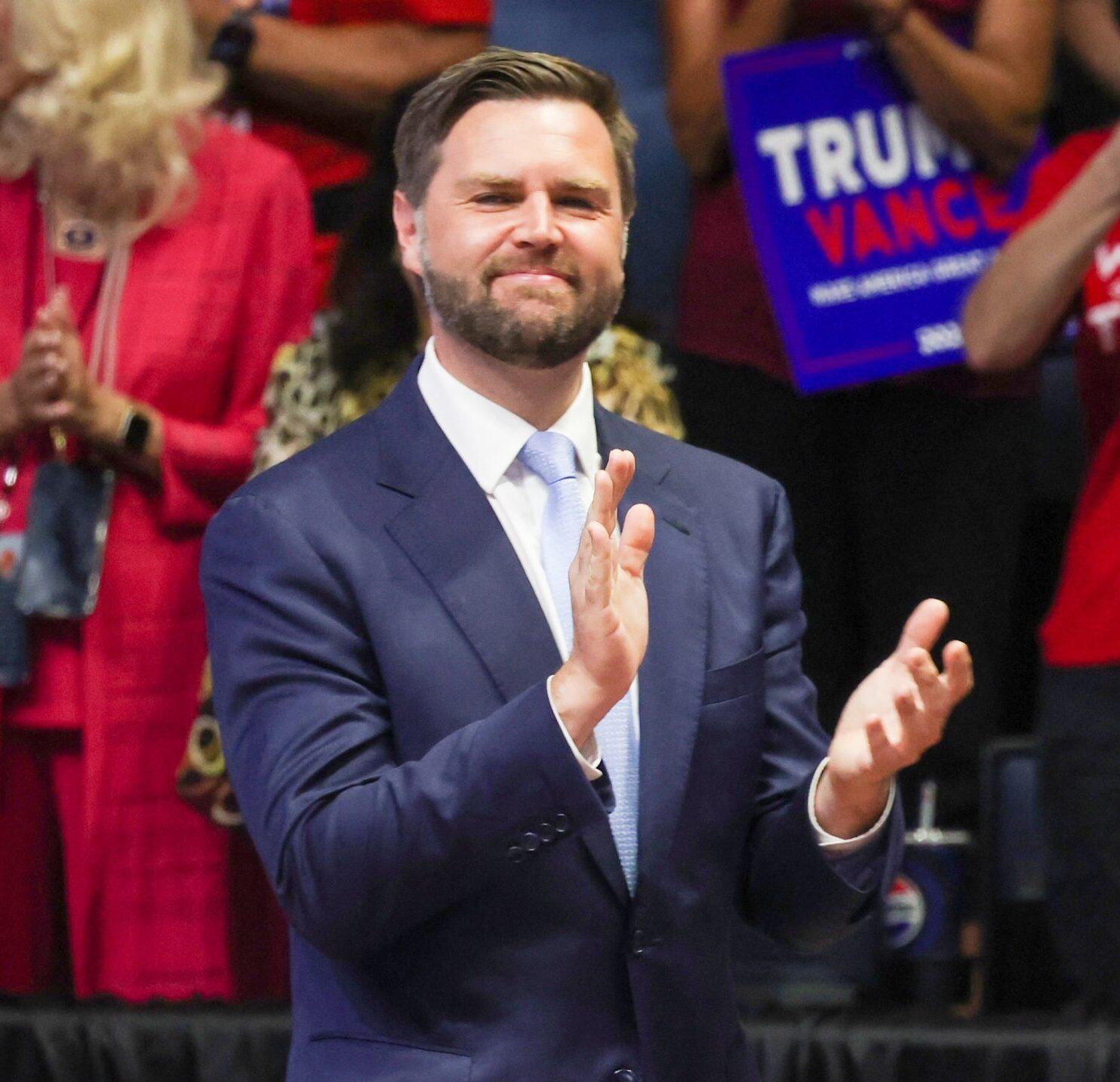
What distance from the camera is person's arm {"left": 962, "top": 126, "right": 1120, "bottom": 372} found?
2922 millimetres

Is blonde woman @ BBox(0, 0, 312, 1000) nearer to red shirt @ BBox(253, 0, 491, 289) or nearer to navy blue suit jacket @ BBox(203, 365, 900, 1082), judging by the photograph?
red shirt @ BBox(253, 0, 491, 289)

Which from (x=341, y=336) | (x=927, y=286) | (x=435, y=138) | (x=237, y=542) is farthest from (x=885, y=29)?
(x=237, y=542)

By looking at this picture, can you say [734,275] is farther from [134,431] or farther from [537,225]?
[537,225]

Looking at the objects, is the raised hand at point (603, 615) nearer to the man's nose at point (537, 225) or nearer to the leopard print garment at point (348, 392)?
the man's nose at point (537, 225)

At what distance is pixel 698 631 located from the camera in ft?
6.07

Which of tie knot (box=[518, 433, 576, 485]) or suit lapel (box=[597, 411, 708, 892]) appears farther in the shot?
tie knot (box=[518, 433, 576, 485])

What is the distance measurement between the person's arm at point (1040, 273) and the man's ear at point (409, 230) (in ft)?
4.24

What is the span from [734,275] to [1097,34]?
88 cm

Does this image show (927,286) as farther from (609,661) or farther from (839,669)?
(609,661)

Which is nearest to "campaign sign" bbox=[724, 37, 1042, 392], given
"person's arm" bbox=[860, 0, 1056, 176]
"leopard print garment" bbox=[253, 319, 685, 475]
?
"person's arm" bbox=[860, 0, 1056, 176]

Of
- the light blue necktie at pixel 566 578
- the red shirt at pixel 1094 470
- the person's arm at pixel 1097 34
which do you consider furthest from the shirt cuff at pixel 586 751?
the person's arm at pixel 1097 34

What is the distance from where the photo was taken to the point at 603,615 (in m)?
1.60

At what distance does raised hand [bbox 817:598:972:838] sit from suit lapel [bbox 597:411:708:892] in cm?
14

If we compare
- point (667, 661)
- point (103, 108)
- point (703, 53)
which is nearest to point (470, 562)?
point (667, 661)
